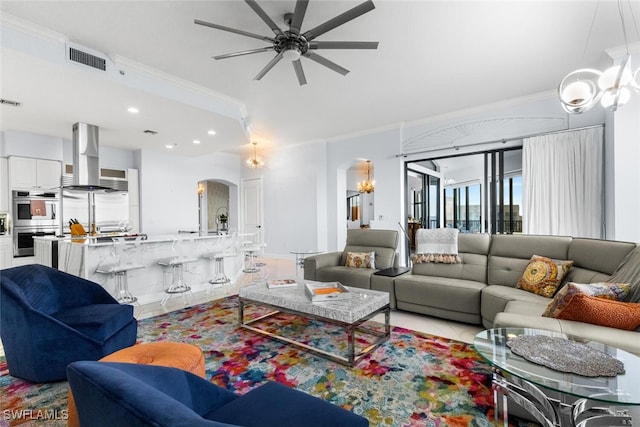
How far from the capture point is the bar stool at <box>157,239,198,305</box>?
4.22 m

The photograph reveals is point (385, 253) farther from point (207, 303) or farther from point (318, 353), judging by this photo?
point (207, 303)

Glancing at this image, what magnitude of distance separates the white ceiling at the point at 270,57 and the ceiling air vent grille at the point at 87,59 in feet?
0.24

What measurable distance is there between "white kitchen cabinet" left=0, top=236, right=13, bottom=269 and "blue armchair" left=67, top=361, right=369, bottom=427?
6.26 meters

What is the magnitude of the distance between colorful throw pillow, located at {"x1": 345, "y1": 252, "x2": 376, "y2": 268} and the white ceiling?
2.41 meters

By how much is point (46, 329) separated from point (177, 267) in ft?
8.05

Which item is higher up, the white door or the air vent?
the air vent

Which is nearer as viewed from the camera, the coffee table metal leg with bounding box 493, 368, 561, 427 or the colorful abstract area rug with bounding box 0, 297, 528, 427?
the coffee table metal leg with bounding box 493, 368, 561, 427

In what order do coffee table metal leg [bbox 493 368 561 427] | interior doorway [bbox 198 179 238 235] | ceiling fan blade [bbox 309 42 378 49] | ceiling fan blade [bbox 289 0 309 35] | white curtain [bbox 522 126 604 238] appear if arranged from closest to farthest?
coffee table metal leg [bbox 493 368 561 427], ceiling fan blade [bbox 289 0 309 35], ceiling fan blade [bbox 309 42 378 49], white curtain [bbox 522 126 604 238], interior doorway [bbox 198 179 238 235]

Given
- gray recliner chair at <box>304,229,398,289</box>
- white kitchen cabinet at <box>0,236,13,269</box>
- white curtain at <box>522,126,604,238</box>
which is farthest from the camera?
white kitchen cabinet at <box>0,236,13,269</box>

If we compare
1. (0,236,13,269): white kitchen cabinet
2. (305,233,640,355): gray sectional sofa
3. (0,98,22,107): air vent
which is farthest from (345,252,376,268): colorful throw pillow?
(0,236,13,269): white kitchen cabinet

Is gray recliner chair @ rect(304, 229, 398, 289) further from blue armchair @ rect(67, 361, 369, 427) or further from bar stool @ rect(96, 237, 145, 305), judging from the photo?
blue armchair @ rect(67, 361, 369, 427)

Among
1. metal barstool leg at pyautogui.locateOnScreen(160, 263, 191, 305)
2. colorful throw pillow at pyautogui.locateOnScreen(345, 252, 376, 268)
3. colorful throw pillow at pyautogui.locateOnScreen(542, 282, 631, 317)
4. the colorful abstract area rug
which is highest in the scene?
colorful throw pillow at pyautogui.locateOnScreen(542, 282, 631, 317)

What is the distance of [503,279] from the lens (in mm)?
3258

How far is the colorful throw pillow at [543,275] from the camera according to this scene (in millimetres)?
2781
